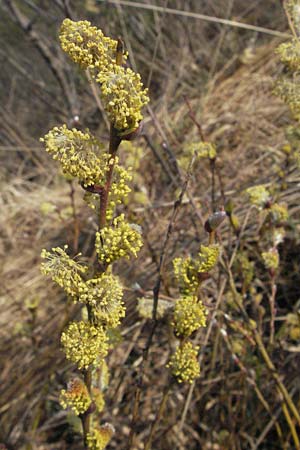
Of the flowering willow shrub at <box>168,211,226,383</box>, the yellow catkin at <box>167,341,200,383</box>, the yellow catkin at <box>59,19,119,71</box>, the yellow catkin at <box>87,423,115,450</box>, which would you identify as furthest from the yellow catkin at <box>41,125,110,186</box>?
the yellow catkin at <box>87,423,115,450</box>

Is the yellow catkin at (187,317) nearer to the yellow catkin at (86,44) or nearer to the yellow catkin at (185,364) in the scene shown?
the yellow catkin at (185,364)

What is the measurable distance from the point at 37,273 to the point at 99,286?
66.5 inches

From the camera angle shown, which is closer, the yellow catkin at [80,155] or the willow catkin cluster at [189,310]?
the yellow catkin at [80,155]

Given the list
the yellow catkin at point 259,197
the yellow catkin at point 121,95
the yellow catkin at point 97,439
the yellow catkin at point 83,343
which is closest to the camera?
the yellow catkin at point 121,95

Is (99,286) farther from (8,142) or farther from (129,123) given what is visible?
(8,142)

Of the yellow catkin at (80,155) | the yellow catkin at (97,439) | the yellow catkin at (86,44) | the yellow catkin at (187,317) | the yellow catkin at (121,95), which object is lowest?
the yellow catkin at (97,439)

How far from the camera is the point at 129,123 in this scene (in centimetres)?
81

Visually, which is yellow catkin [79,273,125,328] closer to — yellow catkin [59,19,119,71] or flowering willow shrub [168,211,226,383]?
flowering willow shrub [168,211,226,383]

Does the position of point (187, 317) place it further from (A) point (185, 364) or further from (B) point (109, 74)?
(B) point (109, 74)

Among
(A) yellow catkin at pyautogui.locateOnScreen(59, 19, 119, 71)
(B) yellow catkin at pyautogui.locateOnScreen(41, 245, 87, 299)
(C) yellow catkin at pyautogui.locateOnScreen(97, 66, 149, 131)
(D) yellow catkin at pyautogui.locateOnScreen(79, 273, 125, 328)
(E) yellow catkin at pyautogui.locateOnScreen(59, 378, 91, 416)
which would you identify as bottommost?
(E) yellow catkin at pyautogui.locateOnScreen(59, 378, 91, 416)

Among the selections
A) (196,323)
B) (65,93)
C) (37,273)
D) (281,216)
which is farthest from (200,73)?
(196,323)

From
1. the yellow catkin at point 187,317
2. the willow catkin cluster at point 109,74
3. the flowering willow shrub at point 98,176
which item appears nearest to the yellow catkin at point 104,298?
the flowering willow shrub at point 98,176

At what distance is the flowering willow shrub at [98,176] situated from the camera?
79cm

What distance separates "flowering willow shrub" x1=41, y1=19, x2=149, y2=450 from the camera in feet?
2.60
